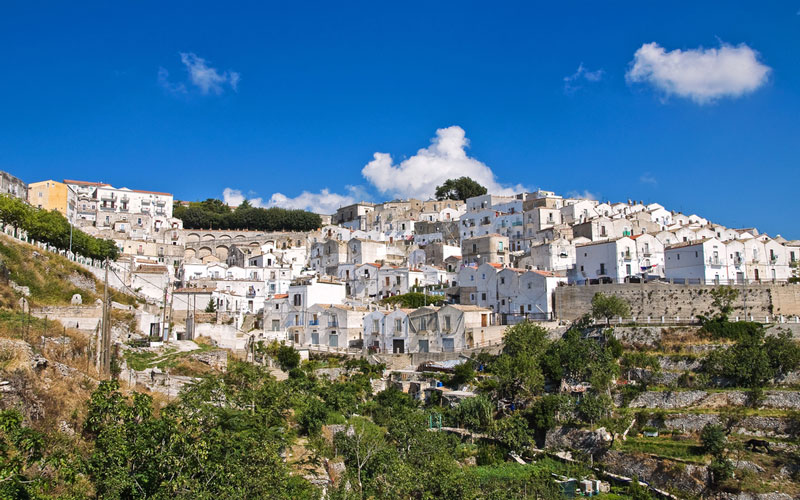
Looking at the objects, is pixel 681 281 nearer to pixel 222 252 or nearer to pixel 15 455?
pixel 15 455

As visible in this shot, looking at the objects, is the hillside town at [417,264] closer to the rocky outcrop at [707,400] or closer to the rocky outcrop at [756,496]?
the rocky outcrop at [707,400]

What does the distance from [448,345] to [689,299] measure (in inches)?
596

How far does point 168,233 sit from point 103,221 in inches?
285

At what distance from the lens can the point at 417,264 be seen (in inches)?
2418

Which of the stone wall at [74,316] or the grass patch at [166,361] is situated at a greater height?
the stone wall at [74,316]

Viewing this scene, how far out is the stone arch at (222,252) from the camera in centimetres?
7719

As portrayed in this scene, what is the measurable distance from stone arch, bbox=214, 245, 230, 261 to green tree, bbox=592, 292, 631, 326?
163 ft

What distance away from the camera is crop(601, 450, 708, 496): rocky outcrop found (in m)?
25.9

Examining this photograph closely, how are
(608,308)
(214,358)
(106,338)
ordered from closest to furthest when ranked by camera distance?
(106,338) < (214,358) < (608,308)

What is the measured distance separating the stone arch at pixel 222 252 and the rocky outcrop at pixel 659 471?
57.5 metres

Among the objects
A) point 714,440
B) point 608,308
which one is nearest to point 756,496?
point 714,440

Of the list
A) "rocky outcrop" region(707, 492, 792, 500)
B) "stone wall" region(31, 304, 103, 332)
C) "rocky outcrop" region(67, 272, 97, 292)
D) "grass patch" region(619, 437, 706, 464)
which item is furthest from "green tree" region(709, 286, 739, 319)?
"rocky outcrop" region(67, 272, 97, 292)

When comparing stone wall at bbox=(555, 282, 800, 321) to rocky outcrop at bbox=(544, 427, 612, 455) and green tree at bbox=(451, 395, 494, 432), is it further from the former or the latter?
green tree at bbox=(451, 395, 494, 432)

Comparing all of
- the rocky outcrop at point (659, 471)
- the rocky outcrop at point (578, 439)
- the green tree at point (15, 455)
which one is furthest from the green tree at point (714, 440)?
the green tree at point (15, 455)
